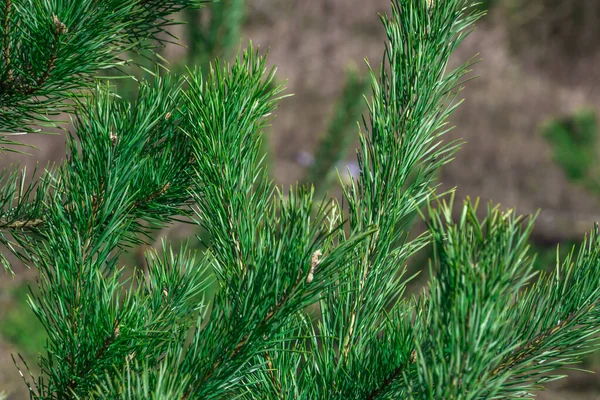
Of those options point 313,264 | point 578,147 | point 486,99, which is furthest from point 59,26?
point 486,99

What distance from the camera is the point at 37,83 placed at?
28.6 inches

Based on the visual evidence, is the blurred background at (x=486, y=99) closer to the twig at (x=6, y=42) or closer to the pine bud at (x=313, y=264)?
the twig at (x=6, y=42)

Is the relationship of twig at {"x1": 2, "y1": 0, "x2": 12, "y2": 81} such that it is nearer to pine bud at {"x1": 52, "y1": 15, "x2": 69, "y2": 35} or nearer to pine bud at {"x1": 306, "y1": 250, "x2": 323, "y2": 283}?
pine bud at {"x1": 52, "y1": 15, "x2": 69, "y2": 35}

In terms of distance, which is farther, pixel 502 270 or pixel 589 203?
pixel 589 203

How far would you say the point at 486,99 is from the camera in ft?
20.2

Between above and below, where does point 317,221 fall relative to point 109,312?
above

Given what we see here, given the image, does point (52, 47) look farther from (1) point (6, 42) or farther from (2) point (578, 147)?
(2) point (578, 147)

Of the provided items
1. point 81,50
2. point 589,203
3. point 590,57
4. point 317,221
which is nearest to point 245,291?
point 317,221

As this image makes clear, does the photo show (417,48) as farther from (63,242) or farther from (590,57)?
(590,57)

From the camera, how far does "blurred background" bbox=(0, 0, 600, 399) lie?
→ 163 inches

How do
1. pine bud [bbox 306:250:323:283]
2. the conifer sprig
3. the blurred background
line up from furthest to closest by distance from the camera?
the blurred background < the conifer sprig < pine bud [bbox 306:250:323:283]

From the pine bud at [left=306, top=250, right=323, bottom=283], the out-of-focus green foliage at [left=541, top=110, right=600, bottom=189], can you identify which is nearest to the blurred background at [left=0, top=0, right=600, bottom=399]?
the out-of-focus green foliage at [left=541, top=110, right=600, bottom=189]

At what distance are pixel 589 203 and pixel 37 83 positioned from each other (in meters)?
5.48

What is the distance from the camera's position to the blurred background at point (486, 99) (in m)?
4.15
